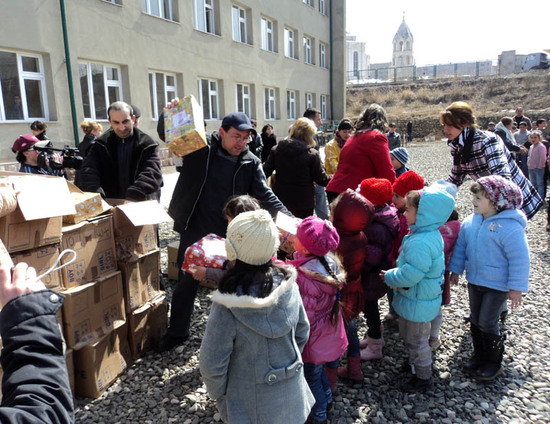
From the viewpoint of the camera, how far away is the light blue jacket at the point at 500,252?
2762mm

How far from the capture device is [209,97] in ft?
51.2

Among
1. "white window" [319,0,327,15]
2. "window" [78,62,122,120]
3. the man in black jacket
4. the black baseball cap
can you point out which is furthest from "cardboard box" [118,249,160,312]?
"white window" [319,0,327,15]

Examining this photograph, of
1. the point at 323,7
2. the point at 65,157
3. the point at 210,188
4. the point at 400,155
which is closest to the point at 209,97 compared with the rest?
the point at 65,157

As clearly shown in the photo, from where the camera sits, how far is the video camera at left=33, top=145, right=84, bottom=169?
4.11 metres

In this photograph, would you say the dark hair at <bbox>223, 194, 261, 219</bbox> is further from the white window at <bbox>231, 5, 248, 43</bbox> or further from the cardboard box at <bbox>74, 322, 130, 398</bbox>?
the white window at <bbox>231, 5, 248, 43</bbox>

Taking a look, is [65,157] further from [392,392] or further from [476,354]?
[476,354]

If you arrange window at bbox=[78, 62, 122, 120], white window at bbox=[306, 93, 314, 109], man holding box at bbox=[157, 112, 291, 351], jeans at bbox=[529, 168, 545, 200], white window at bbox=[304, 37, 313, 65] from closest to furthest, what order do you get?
man holding box at bbox=[157, 112, 291, 351], jeans at bbox=[529, 168, 545, 200], window at bbox=[78, 62, 122, 120], white window at bbox=[304, 37, 313, 65], white window at bbox=[306, 93, 314, 109]

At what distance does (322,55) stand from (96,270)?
25182 mm

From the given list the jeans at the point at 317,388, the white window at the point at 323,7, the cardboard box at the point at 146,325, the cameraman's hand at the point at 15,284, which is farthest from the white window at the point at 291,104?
the cameraman's hand at the point at 15,284

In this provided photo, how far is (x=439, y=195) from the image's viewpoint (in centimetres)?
273

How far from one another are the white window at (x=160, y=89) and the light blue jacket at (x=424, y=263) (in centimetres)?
1169

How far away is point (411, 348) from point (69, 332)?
2291 millimetres

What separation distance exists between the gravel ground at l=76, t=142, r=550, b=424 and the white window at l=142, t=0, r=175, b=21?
1170 cm

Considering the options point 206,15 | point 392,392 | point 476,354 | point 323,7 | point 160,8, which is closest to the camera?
point 392,392
